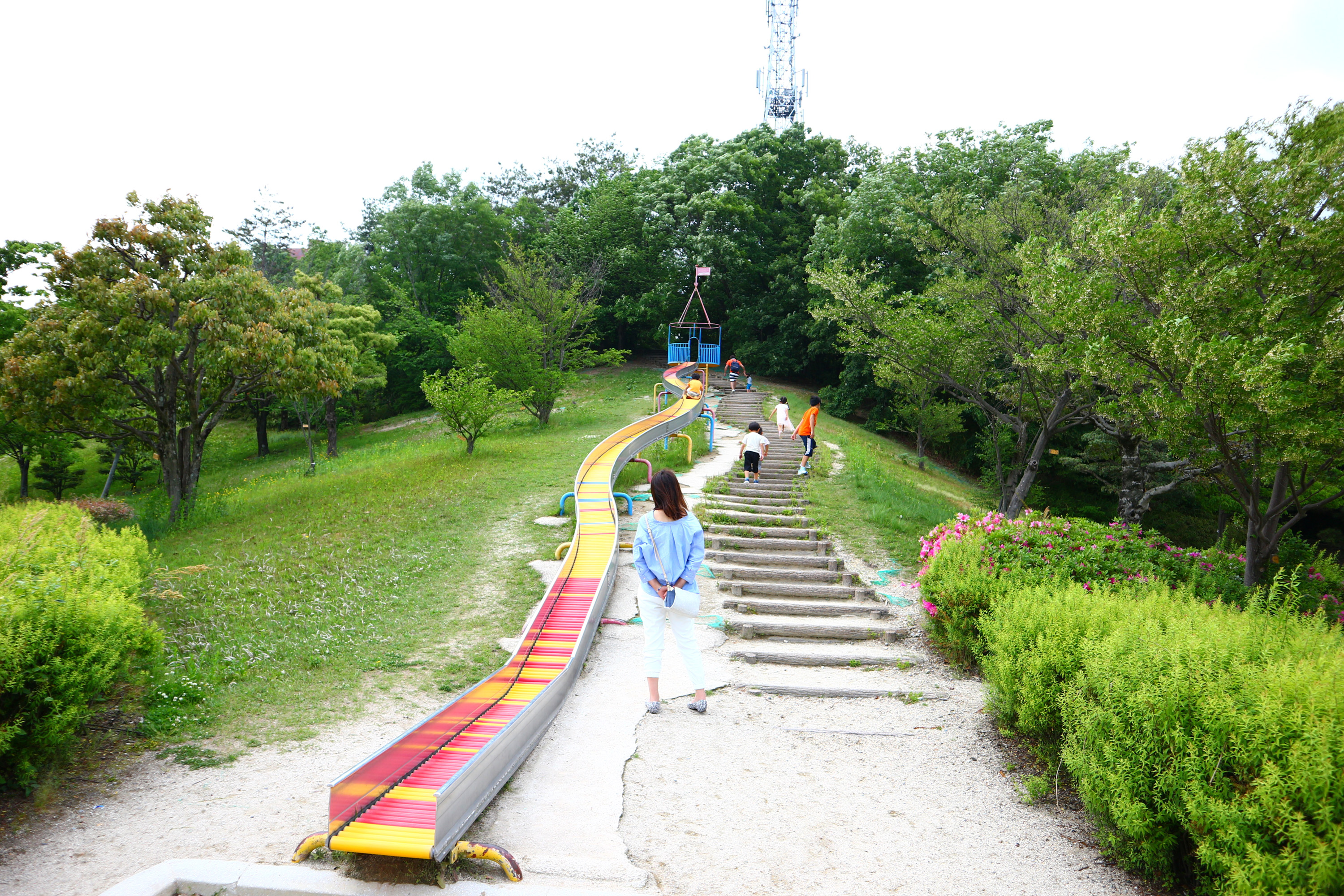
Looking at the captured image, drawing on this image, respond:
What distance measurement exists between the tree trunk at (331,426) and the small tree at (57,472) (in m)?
7.83

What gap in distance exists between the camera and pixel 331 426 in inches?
1112

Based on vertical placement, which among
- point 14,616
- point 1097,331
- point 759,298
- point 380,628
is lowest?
point 380,628

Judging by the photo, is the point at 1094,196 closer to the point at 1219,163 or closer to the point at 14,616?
the point at 1219,163

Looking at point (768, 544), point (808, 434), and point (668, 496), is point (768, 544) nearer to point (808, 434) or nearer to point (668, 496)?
point (808, 434)

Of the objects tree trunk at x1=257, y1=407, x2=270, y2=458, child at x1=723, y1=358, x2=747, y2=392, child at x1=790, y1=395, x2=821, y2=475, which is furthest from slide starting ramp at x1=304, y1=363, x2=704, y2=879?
tree trunk at x1=257, y1=407, x2=270, y2=458

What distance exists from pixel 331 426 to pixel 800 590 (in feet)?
81.3

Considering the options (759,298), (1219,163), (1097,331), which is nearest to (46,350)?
(1097,331)

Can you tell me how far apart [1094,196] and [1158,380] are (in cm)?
1293

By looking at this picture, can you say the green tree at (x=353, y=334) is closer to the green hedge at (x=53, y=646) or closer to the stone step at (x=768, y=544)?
the stone step at (x=768, y=544)

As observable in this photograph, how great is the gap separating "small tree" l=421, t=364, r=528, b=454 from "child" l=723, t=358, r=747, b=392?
553 inches

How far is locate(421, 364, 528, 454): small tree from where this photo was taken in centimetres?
1752

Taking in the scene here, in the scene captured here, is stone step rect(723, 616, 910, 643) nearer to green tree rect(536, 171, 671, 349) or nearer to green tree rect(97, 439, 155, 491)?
green tree rect(97, 439, 155, 491)

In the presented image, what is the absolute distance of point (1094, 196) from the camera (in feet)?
61.5

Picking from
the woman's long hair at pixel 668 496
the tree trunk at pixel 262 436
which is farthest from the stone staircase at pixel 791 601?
the tree trunk at pixel 262 436
